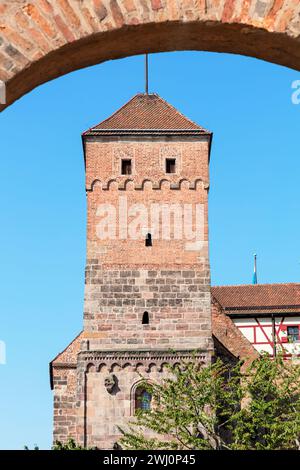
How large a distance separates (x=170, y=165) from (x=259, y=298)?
1043 cm

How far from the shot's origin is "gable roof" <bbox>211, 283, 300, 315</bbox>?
41281mm

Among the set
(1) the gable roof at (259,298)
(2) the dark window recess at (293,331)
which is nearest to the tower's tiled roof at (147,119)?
(1) the gable roof at (259,298)

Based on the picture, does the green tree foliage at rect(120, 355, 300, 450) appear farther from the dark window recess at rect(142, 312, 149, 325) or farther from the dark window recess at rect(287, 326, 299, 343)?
the dark window recess at rect(287, 326, 299, 343)

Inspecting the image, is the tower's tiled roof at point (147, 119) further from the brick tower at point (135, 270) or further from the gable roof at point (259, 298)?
the gable roof at point (259, 298)

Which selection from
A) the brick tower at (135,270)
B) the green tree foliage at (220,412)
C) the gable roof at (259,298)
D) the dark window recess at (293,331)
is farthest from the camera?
the dark window recess at (293,331)

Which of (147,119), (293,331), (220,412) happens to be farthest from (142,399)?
(293,331)

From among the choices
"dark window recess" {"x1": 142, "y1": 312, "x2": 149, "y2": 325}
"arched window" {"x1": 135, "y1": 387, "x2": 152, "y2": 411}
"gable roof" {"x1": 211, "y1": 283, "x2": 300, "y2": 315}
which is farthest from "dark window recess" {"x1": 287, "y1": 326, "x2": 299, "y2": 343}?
"arched window" {"x1": 135, "y1": 387, "x2": 152, "y2": 411}

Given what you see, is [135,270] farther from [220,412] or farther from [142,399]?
[220,412]

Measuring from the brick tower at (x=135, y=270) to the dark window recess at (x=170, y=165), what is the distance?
3 cm

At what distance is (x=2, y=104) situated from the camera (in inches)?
206

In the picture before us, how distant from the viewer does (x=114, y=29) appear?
16.9ft

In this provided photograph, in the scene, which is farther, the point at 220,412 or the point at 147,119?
the point at 147,119

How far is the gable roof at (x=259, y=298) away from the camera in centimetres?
4128
